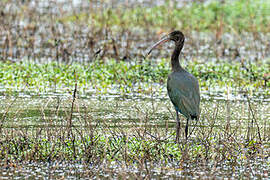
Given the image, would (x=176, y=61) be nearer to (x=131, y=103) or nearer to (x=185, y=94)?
(x=185, y=94)

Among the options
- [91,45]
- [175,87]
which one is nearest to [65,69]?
[91,45]

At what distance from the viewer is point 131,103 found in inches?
408

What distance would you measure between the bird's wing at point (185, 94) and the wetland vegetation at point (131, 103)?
0.94 feet

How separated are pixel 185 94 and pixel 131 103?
2619 millimetres

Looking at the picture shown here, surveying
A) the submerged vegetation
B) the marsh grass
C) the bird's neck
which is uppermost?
the bird's neck

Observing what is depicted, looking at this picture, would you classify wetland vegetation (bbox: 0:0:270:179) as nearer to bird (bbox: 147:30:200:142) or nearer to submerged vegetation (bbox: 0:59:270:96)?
submerged vegetation (bbox: 0:59:270:96)

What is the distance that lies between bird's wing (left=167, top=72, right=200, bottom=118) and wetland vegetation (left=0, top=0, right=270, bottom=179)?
0.29 metres

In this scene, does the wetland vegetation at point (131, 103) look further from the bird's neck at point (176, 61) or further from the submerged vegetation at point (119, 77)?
the bird's neck at point (176, 61)

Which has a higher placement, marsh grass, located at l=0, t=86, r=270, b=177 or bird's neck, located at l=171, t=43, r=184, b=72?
bird's neck, located at l=171, t=43, r=184, b=72

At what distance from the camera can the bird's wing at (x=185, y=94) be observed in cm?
767

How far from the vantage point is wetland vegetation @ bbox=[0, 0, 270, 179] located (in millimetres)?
6676

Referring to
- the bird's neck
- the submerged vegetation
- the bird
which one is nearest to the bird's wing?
the bird

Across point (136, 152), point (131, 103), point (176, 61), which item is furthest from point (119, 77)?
point (136, 152)

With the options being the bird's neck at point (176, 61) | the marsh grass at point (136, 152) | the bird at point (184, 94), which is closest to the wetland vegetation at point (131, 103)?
the marsh grass at point (136, 152)
